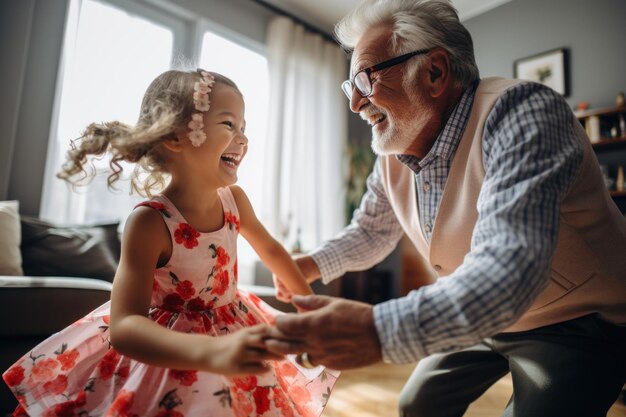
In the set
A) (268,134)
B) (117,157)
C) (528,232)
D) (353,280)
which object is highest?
(268,134)

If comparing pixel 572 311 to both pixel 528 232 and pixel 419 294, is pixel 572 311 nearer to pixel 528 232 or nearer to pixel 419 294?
pixel 528 232

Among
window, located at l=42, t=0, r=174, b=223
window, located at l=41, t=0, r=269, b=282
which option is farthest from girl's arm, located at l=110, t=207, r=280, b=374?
window, located at l=42, t=0, r=174, b=223

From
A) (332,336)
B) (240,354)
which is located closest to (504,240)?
(332,336)

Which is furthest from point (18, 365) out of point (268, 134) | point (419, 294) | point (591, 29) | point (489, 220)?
point (591, 29)

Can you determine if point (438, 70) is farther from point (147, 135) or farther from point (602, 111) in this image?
point (602, 111)

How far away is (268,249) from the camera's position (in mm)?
1112

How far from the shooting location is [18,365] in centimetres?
82

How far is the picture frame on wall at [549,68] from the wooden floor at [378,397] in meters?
2.68

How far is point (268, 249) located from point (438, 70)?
71 cm

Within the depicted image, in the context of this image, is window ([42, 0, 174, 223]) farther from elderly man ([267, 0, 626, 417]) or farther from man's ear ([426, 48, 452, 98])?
man's ear ([426, 48, 452, 98])

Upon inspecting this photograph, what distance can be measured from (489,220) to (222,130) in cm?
62

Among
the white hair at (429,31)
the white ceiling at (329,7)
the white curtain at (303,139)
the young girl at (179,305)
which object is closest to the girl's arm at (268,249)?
the young girl at (179,305)

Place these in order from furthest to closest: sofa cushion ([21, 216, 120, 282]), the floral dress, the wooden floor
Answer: sofa cushion ([21, 216, 120, 282]) → the wooden floor → the floral dress

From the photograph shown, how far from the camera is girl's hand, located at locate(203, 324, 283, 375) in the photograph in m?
0.59
